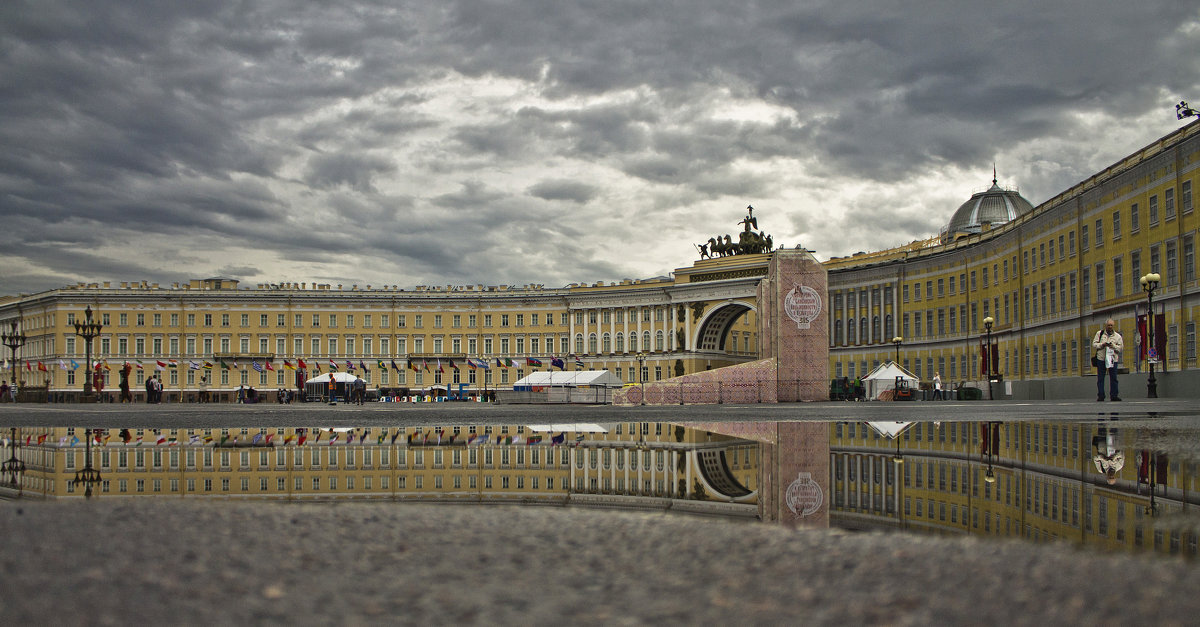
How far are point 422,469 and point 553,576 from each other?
370cm

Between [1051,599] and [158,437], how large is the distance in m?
9.30

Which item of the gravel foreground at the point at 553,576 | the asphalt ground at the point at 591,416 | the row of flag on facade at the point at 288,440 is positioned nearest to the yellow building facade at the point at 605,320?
the asphalt ground at the point at 591,416

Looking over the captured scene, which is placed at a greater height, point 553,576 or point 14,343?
point 14,343

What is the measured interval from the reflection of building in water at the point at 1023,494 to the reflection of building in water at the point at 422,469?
564 mm

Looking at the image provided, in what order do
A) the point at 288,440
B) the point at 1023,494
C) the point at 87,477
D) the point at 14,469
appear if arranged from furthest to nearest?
the point at 288,440 < the point at 14,469 < the point at 87,477 < the point at 1023,494

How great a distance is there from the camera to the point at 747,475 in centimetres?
495

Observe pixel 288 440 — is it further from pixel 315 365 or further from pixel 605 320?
pixel 315 365

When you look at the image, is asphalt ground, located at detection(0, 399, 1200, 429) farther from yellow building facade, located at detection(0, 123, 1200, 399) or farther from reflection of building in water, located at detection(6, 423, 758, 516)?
yellow building facade, located at detection(0, 123, 1200, 399)

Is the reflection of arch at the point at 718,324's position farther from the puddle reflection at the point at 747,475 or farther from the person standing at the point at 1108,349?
the puddle reflection at the point at 747,475

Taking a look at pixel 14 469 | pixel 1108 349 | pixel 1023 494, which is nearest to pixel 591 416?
pixel 1108 349

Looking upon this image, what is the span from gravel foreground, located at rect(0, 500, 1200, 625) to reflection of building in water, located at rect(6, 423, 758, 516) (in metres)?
1.08

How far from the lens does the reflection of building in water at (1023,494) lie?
2.76 metres

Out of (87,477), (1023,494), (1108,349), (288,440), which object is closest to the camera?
(1023,494)

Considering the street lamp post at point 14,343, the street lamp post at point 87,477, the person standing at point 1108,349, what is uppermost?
the street lamp post at point 14,343
